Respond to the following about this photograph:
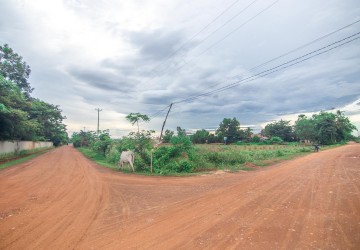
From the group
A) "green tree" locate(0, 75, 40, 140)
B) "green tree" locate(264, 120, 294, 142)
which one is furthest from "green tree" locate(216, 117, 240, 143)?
"green tree" locate(0, 75, 40, 140)

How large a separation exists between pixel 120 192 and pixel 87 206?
7.75ft

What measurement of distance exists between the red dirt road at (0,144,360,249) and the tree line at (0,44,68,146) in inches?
657

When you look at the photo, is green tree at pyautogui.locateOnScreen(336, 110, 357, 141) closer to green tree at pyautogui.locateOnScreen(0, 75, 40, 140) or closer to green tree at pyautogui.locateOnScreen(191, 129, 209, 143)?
green tree at pyautogui.locateOnScreen(191, 129, 209, 143)

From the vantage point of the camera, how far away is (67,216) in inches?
271

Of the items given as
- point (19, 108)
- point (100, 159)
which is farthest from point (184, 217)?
point (19, 108)

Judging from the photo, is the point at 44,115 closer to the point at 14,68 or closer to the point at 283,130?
the point at 14,68

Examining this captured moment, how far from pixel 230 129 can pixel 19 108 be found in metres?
74.6

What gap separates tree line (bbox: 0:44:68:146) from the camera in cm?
2405

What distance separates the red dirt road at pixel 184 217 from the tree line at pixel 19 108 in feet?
54.7

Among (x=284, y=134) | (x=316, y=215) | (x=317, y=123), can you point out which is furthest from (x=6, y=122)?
(x=284, y=134)

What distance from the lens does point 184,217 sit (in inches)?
260

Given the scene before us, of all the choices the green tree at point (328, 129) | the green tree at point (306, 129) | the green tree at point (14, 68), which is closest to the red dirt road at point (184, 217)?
the green tree at point (14, 68)

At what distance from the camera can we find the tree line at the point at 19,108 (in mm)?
24047

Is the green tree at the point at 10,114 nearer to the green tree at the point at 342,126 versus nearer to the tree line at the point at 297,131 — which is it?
the tree line at the point at 297,131
